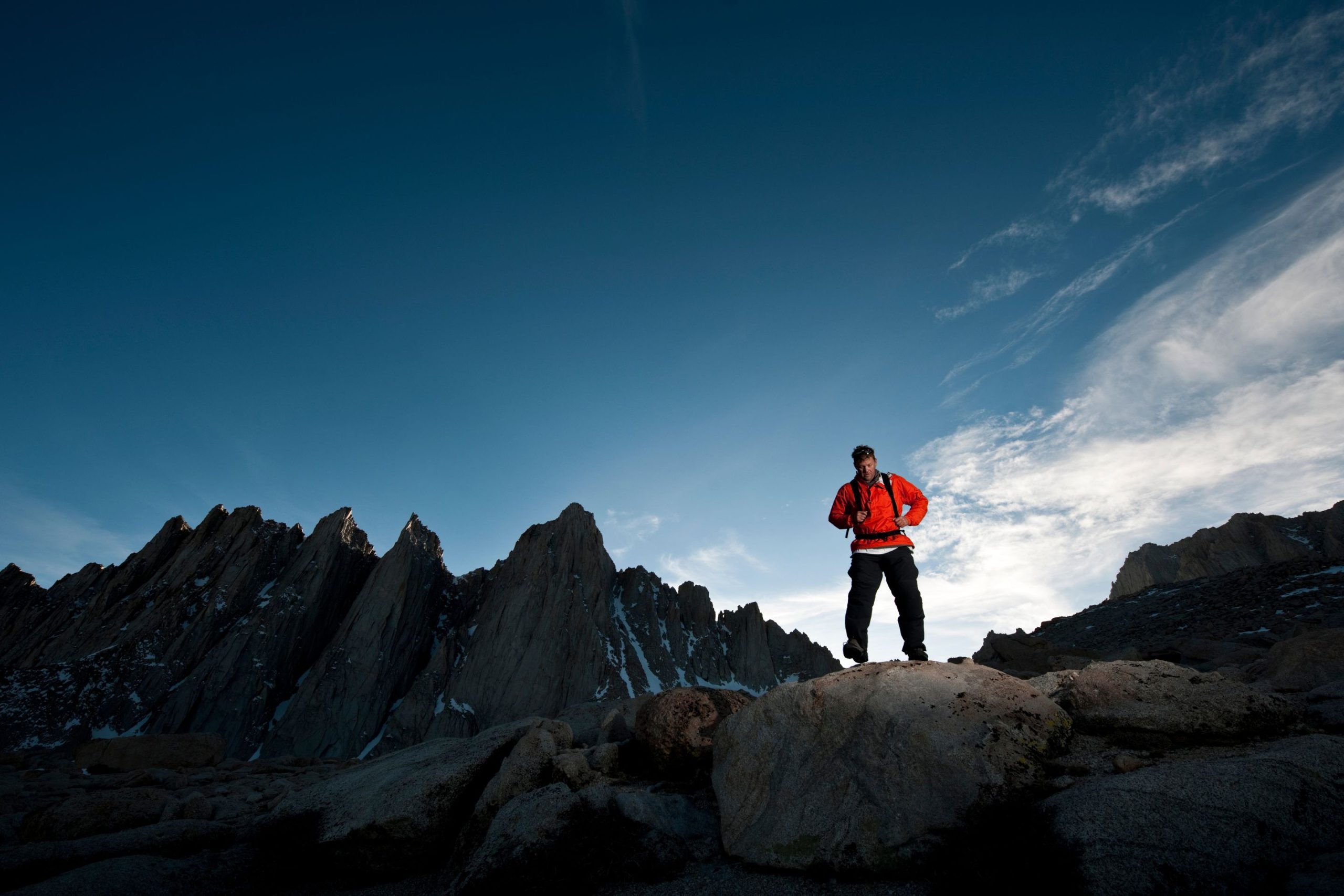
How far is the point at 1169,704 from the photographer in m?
5.28

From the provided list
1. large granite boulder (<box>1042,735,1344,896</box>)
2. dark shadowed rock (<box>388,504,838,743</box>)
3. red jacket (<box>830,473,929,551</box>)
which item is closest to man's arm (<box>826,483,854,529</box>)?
red jacket (<box>830,473,929,551</box>)

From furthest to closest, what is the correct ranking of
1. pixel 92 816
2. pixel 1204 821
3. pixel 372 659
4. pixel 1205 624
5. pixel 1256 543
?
pixel 372 659, pixel 1256 543, pixel 1205 624, pixel 92 816, pixel 1204 821

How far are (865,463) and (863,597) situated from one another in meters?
2.11

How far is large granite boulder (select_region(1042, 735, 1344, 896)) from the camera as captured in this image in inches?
123

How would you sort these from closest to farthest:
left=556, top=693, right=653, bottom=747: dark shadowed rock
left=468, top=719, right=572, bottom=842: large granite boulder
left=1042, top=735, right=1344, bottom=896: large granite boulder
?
left=1042, top=735, right=1344, bottom=896: large granite boulder
left=468, top=719, right=572, bottom=842: large granite boulder
left=556, top=693, right=653, bottom=747: dark shadowed rock

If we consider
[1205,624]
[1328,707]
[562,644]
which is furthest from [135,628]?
[1205,624]

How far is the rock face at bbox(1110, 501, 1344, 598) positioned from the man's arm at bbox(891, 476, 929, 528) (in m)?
41.1

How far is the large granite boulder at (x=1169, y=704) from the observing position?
5008mm

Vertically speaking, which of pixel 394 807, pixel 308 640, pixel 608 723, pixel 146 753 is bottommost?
pixel 394 807

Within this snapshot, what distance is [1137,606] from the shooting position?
33812 millimetres

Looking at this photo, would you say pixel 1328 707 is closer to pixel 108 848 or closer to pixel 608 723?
pixel 608 723

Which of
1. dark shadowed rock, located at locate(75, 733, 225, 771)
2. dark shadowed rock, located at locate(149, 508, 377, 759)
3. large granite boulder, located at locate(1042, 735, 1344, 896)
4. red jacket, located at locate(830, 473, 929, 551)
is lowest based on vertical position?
large granite boulder, located at locate(1042, 735, 1344, 896)

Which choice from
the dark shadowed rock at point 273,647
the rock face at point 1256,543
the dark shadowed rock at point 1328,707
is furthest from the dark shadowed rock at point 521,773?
the dark shadowed rock at point 273,647

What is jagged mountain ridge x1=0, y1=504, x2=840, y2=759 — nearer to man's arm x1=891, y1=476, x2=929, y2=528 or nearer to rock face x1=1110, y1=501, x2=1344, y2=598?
rock face x1=1110, y1=501, x2=1344, y2=598
